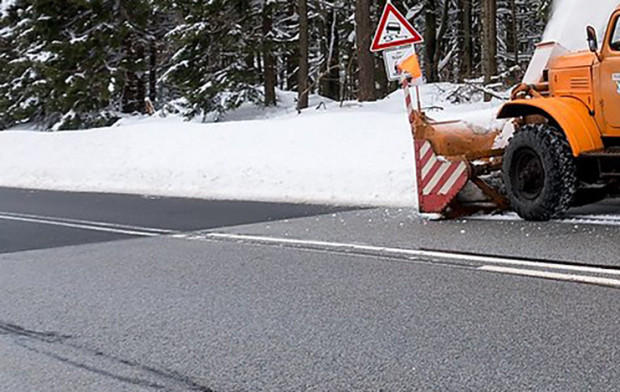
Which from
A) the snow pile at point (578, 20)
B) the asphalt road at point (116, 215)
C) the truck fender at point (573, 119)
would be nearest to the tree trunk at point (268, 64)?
the asphalt road at point (116, 215)

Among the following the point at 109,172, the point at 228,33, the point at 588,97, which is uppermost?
the point at 228,33

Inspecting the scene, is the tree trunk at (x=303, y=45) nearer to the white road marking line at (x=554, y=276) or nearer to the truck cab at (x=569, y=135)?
the truck cab at (x=569, y=135)

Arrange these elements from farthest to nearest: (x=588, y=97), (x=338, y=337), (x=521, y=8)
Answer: (x=521, y=8)
(x=588, y=97)
(x=338, y=337)

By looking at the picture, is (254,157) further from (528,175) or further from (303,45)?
(528,175)

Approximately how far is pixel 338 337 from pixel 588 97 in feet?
16.3

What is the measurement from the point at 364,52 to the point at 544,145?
42.4 ft

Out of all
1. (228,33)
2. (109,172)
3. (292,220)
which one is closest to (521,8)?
(228,33)

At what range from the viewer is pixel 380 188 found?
1220cm

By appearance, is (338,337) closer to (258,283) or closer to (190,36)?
(258,283)

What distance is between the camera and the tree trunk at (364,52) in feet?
68.0

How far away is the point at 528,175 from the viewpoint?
8.68 m

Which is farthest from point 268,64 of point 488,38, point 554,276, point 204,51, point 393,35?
point 554,276

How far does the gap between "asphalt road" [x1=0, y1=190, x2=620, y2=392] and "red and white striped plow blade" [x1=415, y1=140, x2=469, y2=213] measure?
1.75 feet

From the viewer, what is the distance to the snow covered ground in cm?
1298
